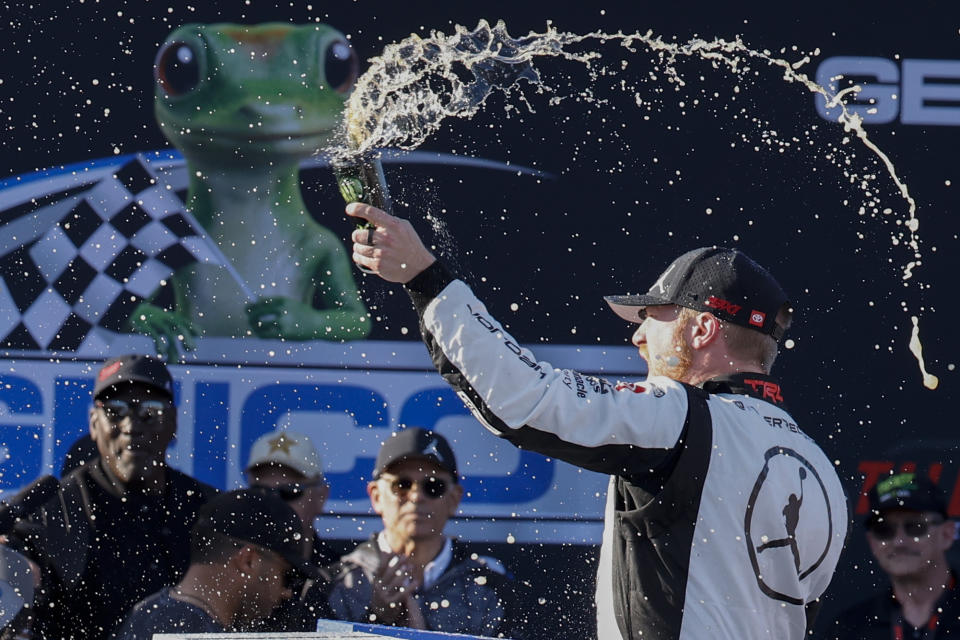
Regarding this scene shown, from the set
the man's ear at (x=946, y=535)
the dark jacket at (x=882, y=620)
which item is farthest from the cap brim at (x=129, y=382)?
the man's ear at (x=946, y=535)

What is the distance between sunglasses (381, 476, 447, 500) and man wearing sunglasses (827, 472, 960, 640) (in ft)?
4.28

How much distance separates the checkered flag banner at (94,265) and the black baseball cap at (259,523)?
3.38 feet

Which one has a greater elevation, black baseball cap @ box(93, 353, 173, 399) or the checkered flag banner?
the checkered flag banner

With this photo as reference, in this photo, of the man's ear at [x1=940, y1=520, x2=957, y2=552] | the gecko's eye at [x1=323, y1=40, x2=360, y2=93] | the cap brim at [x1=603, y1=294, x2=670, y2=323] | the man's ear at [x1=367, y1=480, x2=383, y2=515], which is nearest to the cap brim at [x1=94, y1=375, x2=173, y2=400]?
the man's ear at [x1=367, y1=480, x2=383, y2=515]

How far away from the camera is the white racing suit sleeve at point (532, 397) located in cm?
248

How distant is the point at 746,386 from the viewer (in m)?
2.85

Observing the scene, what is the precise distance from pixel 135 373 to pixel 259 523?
33.3 inches

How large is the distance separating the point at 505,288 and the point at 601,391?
1.94 meters

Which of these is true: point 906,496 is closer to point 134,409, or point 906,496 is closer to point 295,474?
point 295,474

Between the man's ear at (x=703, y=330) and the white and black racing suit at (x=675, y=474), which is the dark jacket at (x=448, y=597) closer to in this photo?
the white and black racing suit at (x=675, y=474)

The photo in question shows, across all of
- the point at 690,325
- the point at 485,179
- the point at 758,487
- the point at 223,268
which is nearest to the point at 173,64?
the point at 223,268

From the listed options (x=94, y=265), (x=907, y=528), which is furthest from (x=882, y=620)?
(x=94, y=265)

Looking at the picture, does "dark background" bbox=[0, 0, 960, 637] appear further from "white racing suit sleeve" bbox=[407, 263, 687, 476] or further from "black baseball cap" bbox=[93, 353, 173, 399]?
"white racing suit sleeve" bbox=[407, 263, 687, 476]

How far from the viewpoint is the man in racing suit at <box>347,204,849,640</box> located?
2.52 m
